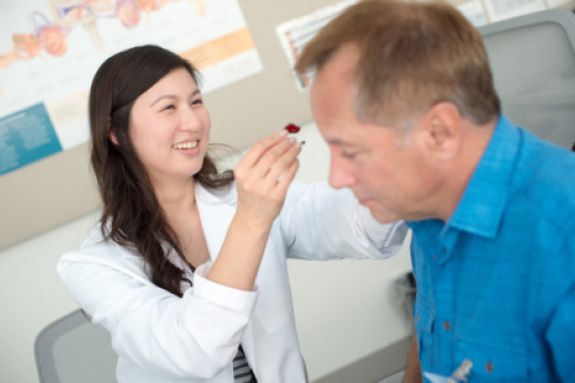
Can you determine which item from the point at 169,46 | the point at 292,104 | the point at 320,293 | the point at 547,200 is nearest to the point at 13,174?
the point at 169,46

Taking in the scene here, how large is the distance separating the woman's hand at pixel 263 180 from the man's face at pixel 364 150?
15 cm

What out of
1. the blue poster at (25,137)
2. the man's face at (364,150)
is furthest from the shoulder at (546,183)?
the blue poster at (25,137)

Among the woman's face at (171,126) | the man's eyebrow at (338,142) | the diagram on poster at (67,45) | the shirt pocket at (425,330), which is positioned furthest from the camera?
the diagram on poster at (67,45)

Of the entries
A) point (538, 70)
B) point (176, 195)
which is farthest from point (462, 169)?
point (538, 70)

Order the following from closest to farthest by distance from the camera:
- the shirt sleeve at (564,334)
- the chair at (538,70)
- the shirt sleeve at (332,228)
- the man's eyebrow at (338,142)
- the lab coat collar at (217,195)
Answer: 1. the shirt sleeve at (564,334)
2. the man's eyebrow at (338,142)
3. the shirt sleeve at (332,228)
4. the lab coat collar at (217,195)
5. the chair at (538,70)

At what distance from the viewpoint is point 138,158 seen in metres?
1.33

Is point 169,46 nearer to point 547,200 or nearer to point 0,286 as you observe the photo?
point 0,286

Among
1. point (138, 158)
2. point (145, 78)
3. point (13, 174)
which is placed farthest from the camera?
point (13, 174)

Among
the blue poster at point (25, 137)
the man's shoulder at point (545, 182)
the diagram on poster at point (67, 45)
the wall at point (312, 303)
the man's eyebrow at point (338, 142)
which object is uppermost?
the diagram on poster at point (67, 45)

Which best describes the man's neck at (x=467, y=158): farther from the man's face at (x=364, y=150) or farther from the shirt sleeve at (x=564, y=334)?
the shirt sleeve at (x=564, y=334)

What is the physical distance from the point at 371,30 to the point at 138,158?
0.76 metres

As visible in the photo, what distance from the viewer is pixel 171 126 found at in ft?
4.00

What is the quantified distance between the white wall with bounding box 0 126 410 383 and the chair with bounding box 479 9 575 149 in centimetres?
67

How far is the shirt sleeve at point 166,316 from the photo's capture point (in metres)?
0.92
